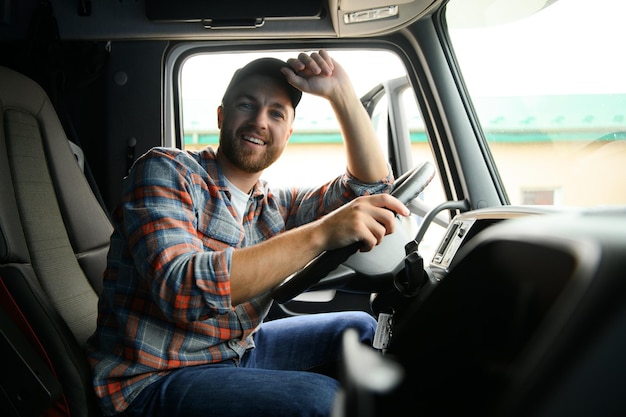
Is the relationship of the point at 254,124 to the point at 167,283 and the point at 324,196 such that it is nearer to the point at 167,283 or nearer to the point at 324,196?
the point at 324,196

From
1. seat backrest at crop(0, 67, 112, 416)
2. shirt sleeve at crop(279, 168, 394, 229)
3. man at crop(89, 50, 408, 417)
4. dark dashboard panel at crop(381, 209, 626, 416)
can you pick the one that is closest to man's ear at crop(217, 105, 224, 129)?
man at crop(89, 50, 408, 417)

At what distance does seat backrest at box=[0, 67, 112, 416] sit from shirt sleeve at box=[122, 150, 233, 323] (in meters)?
0.23

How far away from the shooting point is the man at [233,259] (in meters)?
0.98

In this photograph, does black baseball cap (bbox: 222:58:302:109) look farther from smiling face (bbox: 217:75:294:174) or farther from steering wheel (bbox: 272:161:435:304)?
steering wheel (bbox: 272:161:435:304)

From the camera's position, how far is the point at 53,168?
1.51 meters

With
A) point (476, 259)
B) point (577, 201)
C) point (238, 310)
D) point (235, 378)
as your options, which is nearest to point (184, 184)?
point (238, 310)

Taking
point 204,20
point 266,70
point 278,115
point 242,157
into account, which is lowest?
point 242,157

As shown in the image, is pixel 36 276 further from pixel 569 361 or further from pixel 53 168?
pixel 569 361

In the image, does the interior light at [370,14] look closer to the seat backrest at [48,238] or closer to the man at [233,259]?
the man at [233,259]

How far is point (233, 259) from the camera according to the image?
100 cm

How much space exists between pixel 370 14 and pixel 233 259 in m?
1.15

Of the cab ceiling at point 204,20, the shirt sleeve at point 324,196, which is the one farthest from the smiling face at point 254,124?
the cab ceiling at point 204,20

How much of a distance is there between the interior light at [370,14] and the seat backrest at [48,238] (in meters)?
1.00


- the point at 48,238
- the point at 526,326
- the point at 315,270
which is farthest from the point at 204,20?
the point at 526,326
